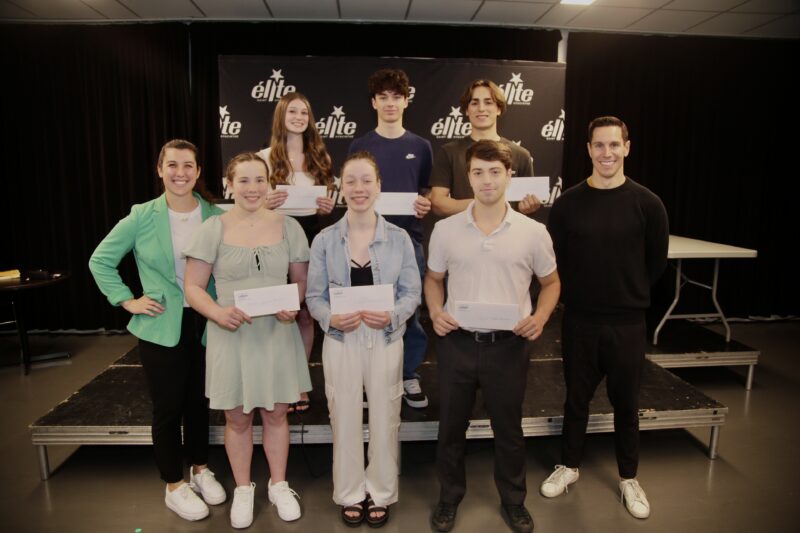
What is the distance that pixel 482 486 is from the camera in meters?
2.79

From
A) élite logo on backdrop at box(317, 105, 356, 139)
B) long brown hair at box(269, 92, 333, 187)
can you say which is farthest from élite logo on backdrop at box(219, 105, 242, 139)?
long brown hair at box(269, 92, 333, 187)

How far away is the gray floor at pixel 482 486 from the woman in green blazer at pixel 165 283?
1.79 ft

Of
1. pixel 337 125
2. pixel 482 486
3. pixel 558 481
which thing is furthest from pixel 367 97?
pixel 558 481

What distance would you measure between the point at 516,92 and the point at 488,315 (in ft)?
12.5

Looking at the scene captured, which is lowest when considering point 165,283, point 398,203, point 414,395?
point 414,395

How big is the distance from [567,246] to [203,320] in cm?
176

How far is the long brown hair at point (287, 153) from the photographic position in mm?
2680

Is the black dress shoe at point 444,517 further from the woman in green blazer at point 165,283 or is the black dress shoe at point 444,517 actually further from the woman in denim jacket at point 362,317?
the woman in green blazer at point 165,283

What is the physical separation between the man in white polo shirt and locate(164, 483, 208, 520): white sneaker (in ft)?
3.91

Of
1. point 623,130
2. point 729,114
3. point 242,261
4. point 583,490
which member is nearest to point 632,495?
point 583,490

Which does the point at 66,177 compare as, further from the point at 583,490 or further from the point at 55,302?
the point at 583,490

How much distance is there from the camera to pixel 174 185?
2.27 metres

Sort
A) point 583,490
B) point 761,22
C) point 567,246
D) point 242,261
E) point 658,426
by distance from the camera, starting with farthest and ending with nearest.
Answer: point 761,22 < point 658,426 < point 583,490 < point 567,246 < point 242,261

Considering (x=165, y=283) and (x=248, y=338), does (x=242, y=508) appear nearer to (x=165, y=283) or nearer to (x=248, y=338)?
(x=248, y=338)
